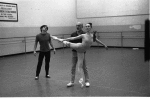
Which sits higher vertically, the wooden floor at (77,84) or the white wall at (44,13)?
the white wall at (44,13)

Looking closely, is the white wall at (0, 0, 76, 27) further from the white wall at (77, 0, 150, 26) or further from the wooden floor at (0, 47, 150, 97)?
the wooden floor at (0, 47, 150, 97)

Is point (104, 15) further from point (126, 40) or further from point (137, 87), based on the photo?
point (137, 87)

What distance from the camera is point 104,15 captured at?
635 inches

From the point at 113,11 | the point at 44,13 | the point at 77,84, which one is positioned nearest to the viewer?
the point at 77,84

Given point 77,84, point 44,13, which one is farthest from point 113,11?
point 77,84

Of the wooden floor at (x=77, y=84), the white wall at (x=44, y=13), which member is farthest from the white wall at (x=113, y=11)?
the wooden floor at (x=77, y=84)

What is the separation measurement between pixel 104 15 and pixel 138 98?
12573 mm

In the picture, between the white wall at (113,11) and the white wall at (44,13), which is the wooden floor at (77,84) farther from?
the white wall at (113,11)

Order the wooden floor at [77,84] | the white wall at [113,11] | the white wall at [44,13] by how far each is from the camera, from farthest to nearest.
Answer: the white wall at [113,11] → the white wall at [44,13] → the wooden floor at [77,84]

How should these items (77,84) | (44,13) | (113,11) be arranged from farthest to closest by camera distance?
(113,11), (44,13), (77,84)

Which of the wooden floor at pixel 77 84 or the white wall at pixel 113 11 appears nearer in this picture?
the wooden floor at pixel 77 84

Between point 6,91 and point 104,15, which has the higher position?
point 104,15

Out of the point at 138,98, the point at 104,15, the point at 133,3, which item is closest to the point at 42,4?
the point at 104,15

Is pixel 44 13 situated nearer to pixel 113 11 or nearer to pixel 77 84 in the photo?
pixel 113 11
